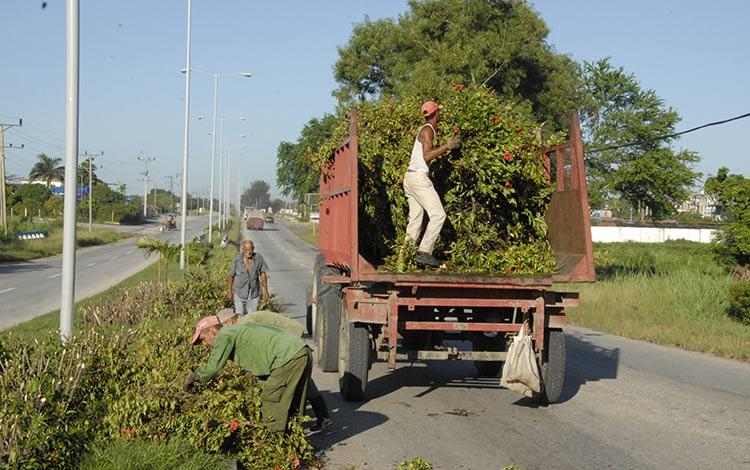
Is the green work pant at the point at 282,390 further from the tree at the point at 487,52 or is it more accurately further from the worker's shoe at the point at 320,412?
the tree at the point at 487,52

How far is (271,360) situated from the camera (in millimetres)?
7207

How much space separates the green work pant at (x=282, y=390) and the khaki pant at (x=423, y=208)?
2.96m

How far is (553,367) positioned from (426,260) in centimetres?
177

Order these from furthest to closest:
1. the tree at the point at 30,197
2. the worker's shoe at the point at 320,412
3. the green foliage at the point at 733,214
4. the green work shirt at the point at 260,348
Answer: the tree at the point at 30,197 → the green foliage at the point at 733,214 → the worker's shoe at the point at 320,412 → the green work shirt at the point at 260,348

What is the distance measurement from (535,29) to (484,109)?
22863 mm

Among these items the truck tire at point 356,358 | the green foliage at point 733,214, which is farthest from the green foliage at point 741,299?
the truck tire at point 356,358

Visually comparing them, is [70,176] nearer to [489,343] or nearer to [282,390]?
[282,390]

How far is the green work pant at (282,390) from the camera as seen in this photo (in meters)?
7.08

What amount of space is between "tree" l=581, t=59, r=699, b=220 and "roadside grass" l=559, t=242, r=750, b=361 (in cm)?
483

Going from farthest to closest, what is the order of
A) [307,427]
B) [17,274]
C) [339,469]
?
1. [17,274]
2. [307,427]
3. [339,469]

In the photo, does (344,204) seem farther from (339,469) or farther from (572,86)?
(572,86)

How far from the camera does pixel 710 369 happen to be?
13211 mm

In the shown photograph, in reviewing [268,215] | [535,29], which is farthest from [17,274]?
[268,215]

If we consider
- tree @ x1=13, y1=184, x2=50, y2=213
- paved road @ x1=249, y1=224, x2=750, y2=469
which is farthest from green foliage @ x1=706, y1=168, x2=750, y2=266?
tree @ x1=13, y1=184, x2=50, y2=213
